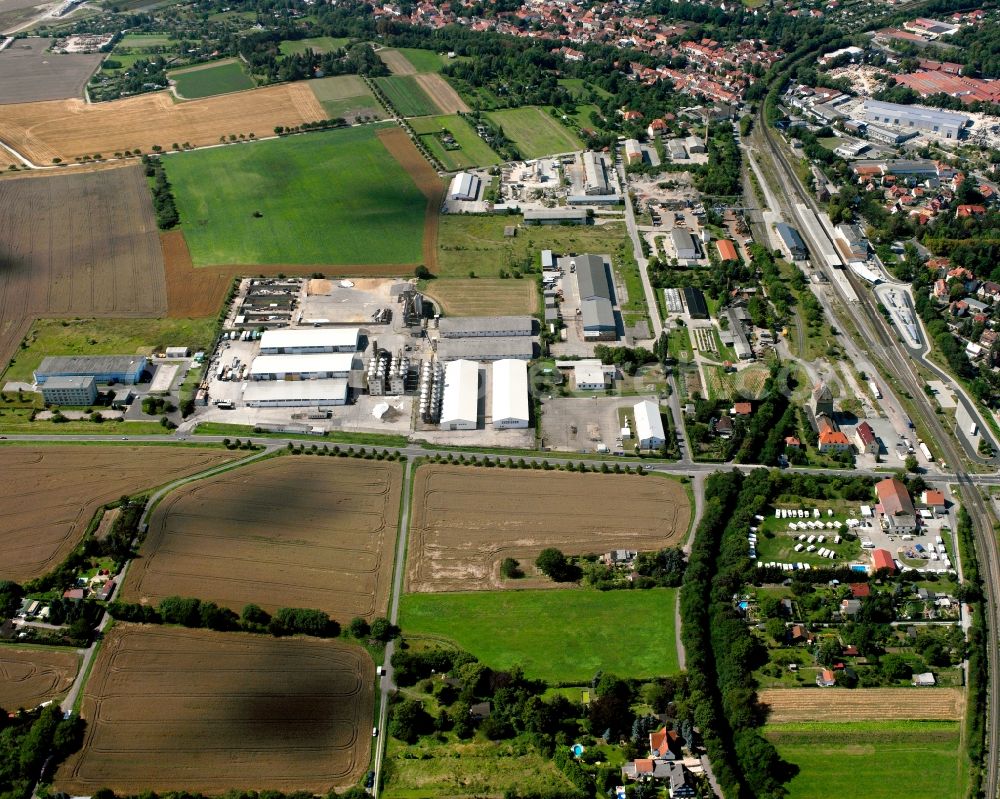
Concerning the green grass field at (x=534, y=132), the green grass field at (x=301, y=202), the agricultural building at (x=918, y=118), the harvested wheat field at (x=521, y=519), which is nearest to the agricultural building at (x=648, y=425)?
the harvested wheat field at (x=521, y=519)

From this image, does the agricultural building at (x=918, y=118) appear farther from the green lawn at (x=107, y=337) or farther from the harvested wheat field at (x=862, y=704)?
the green lawn at (x=107, y=337)

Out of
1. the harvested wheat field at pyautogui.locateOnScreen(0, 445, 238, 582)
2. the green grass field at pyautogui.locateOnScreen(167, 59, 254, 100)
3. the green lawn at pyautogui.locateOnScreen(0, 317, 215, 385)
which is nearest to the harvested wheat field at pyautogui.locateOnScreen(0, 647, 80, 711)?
the harvested wheat field at pyautogui.locateOnScreen(0, 445, 238, 582)

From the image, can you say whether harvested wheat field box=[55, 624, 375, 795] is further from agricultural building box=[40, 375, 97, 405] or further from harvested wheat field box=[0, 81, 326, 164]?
harvested wheat field box=[0, 81, 326, 164]

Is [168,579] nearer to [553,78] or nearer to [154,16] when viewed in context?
[553,78]

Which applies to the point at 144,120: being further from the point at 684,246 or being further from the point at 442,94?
the point at 684,246

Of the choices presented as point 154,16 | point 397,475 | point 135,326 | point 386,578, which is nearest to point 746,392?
point 397,475

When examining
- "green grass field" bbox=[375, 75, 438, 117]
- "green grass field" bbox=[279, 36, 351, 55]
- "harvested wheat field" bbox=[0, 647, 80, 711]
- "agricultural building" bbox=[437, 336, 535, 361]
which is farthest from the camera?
"green grass field" bbox=[279, 36, 351, 55]
